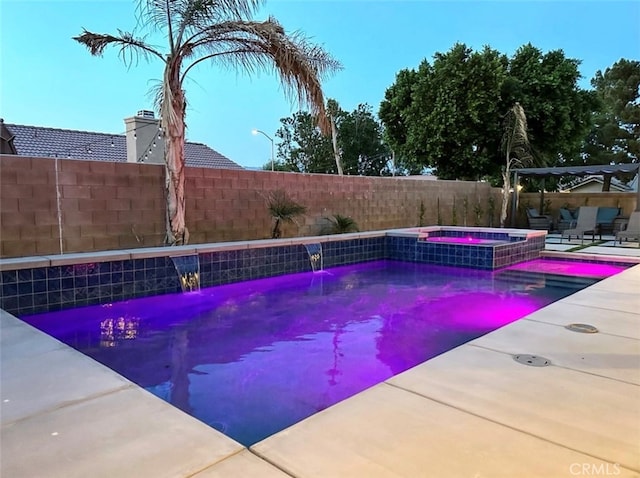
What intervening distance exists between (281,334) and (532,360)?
235cm

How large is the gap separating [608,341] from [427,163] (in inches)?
534

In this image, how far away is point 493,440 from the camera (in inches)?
72.0

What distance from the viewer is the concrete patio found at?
1.65 meters

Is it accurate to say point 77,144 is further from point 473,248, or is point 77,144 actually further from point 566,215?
point 566,215

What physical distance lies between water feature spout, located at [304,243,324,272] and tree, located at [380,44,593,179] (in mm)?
8535

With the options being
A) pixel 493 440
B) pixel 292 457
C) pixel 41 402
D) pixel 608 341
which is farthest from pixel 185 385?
pixel 608 341

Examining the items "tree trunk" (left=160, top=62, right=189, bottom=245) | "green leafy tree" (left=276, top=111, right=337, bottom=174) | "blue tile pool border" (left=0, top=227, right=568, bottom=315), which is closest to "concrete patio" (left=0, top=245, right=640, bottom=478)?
"blue tile pool border" (left=0, top=227, right=568, bottom=315)

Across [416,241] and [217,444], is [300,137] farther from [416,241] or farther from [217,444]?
[217,444]

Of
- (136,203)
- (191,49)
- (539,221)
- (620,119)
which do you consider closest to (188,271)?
(136,203)

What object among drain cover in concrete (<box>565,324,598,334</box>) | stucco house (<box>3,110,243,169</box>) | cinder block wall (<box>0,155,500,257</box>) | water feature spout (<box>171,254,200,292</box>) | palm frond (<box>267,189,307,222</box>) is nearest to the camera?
drain cover in concrete (<box>565,324,598,334</box>)

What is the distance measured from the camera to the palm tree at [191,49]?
6.41 meters

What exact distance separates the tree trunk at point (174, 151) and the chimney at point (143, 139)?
4.88 m

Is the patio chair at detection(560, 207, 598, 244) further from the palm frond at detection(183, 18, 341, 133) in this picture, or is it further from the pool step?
the palm frond at detection(183, 18, 341, 133)

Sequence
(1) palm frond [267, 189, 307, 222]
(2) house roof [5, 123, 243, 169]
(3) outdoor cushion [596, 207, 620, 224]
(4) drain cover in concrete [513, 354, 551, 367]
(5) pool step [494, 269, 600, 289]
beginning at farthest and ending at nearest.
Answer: (2) house roof [5, 123, 243, 169] < (3) outdoor cushion [596, 207, 620, 224] < (1) palm frond [267, 189, 307, 222] < (5) pool step [494, 269, 600, 289] < (4) drain cover in concrete [513, 354, 551, 367]
